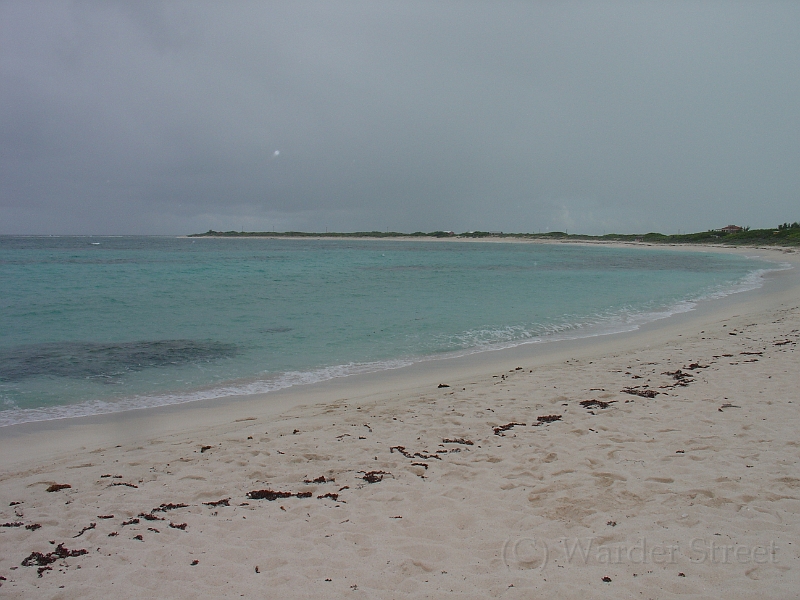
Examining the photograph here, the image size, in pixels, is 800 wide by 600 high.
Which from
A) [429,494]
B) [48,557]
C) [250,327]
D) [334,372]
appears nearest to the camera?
[48,557]

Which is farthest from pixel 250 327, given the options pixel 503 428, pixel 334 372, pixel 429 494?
pixel 429 494

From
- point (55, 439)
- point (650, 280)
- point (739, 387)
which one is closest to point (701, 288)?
point (650, 280)

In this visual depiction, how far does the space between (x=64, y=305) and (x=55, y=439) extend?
14.5m

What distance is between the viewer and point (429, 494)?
14.6 ft

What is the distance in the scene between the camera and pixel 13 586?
10.5 ft

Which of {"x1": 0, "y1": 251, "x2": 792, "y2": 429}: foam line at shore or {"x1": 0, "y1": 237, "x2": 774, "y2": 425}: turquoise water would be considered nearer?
{"x1": 0, "y1": 251, "x2": 792, "y2": 429}: foam line at shore

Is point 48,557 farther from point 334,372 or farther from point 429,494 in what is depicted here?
point 334,372

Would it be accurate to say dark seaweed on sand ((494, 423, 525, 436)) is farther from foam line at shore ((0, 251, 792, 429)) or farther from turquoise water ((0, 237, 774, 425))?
turquoise water ((0, 237, 774, 425))

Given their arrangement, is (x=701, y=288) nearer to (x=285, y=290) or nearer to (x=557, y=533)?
(x=285, y=290)

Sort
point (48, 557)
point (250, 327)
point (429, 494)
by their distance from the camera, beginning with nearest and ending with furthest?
point (48, 557)
point (429, 494)
point (250, 327)

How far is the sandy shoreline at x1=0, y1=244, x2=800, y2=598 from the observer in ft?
10.7

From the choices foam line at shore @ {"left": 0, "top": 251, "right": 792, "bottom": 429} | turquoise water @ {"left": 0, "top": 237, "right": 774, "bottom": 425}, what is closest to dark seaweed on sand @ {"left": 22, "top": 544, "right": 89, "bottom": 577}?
foam line at shore @ {"left": 0, "top": 251, "right": 792, "bottom": 429}

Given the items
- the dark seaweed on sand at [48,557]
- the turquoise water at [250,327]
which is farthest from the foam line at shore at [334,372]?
the dark seaweed on sand at [48,557]

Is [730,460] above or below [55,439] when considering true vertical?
above
